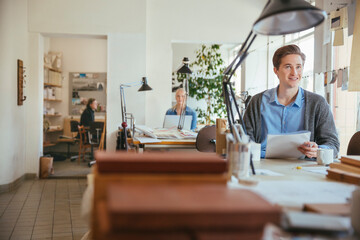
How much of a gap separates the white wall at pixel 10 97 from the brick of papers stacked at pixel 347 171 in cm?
468

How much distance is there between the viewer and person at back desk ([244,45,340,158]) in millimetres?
2525

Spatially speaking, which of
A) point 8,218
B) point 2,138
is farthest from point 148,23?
point 8,218

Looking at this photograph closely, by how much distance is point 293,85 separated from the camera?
2574 mm

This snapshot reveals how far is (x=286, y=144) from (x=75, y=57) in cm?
880

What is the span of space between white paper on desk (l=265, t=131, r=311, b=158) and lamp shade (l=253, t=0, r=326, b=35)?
2.57ft

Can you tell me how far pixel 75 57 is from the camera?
32.8 feet

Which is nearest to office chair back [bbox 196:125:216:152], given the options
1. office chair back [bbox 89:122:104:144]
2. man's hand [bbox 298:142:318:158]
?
man's hand [bbox 298:142:318:158]

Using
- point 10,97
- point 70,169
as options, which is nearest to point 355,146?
point 10,97

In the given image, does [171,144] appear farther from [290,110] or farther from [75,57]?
[75,57]

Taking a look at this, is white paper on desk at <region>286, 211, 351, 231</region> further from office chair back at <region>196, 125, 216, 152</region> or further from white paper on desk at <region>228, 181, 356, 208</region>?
office chair back at <region>196, 125, 216, 152</region>

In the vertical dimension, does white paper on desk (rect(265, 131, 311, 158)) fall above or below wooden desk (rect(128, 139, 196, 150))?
above

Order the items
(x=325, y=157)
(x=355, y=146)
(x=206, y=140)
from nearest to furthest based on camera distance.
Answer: (x=325, y=157)
(x=355, y=146)
(x=206, y=140)

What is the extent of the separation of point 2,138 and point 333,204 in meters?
5.01

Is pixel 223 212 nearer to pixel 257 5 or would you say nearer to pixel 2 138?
pixel 2 138
